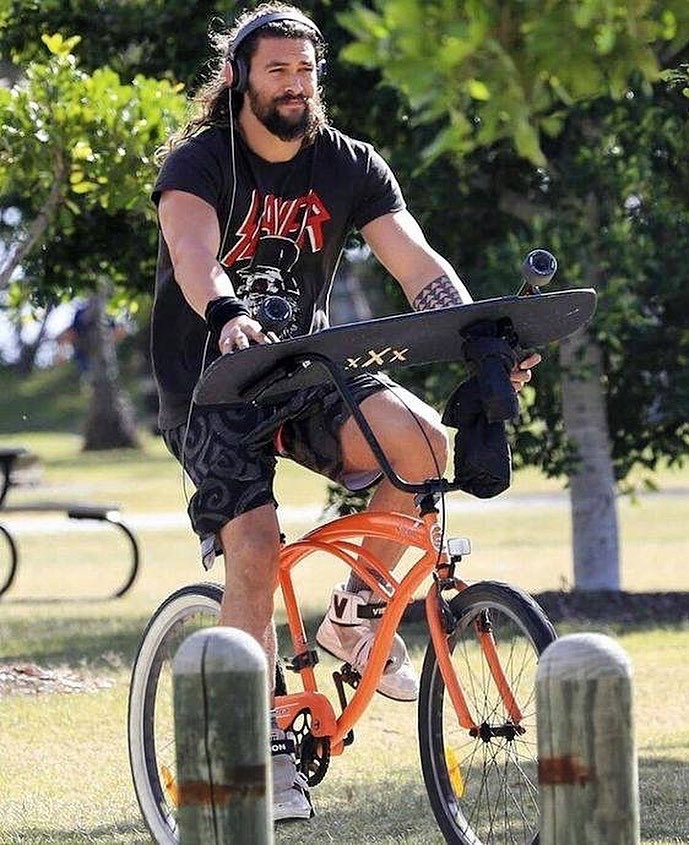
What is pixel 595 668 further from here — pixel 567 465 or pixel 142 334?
pixel 142 334

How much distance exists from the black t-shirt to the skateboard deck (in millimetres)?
461

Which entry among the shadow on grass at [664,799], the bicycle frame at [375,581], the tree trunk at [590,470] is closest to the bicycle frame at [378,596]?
the bicycle frame at [375,581]

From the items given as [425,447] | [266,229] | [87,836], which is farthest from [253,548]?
[87,836]

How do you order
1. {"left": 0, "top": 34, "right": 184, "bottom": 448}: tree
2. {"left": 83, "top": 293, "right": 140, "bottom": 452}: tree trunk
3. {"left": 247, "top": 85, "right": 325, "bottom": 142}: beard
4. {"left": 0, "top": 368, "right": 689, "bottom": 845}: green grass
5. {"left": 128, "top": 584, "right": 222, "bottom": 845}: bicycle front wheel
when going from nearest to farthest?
{"left": 247, "top": 85, "right": 325, "bottom": 142}: beard, {"left": 128, "top": 584, "right": 222, "bottom": 845}: bicycle front wheel, {"left": 0, "top": 368, "right": 689, "bottom": 845}: green grass, {"left": 0, "top": 34, "right": 184, "bottom": 448}: tree, {"left": 83, "top": 293, "right": 140, "bottom": 452}: tree trunk

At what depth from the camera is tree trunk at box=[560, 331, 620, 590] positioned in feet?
38.6

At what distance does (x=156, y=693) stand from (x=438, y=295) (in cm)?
139

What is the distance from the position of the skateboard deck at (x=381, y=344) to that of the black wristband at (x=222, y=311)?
12 cm

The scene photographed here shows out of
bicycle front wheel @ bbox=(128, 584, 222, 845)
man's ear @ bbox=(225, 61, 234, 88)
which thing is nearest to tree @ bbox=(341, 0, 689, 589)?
man's ear @ bbox=(225, 61, 234, 88)

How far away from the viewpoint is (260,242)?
5590mm

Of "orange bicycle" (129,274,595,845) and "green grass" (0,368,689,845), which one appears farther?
"green grass" (0,368,689,845)

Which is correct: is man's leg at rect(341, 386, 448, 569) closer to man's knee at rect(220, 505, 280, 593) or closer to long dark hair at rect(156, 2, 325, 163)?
man's knee at rect(220, 505, 280, 593)

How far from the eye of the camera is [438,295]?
220 inches

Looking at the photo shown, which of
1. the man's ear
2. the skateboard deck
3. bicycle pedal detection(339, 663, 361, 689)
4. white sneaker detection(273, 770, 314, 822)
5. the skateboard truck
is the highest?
the man's ear

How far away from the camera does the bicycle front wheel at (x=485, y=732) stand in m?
5.00
